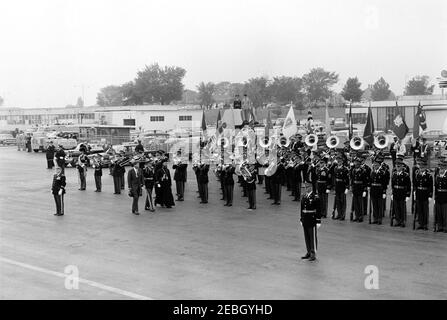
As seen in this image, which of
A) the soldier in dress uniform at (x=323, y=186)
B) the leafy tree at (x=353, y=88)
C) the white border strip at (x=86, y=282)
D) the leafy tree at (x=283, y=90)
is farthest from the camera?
the leafy tree at (x=283, y=90)

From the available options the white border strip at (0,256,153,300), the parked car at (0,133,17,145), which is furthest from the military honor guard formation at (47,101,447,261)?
the parked car at (0,133,17,145)

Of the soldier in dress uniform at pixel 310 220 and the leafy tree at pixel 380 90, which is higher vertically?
the leafy tree at pixel 380 90

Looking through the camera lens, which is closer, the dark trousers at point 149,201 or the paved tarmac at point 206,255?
the paved tarmac at point 206,255

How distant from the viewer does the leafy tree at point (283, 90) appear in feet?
266

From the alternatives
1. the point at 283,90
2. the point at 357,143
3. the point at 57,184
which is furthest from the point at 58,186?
the point at 283,90

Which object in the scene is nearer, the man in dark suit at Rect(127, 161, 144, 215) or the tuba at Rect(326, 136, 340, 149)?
the man in dark suit at Rect(127, 161, 144, 215)

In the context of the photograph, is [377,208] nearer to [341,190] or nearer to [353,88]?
[341,190]

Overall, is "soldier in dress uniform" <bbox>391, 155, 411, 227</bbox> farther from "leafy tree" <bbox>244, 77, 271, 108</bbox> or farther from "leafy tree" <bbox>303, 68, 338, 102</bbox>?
"leafy tree" <bbox>303, 68, 338, 102</bbox>

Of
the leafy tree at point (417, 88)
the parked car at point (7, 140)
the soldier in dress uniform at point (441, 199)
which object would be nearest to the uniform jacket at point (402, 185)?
the soldier in dress uniform at point (441, 199)

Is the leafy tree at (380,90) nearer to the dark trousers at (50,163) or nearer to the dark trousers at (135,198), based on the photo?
the dark trousers at (50,163)

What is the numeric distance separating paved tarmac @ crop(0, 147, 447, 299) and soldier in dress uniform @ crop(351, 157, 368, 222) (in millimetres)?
442

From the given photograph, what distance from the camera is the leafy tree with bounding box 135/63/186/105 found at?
289 feet

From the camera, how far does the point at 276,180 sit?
18.3m
